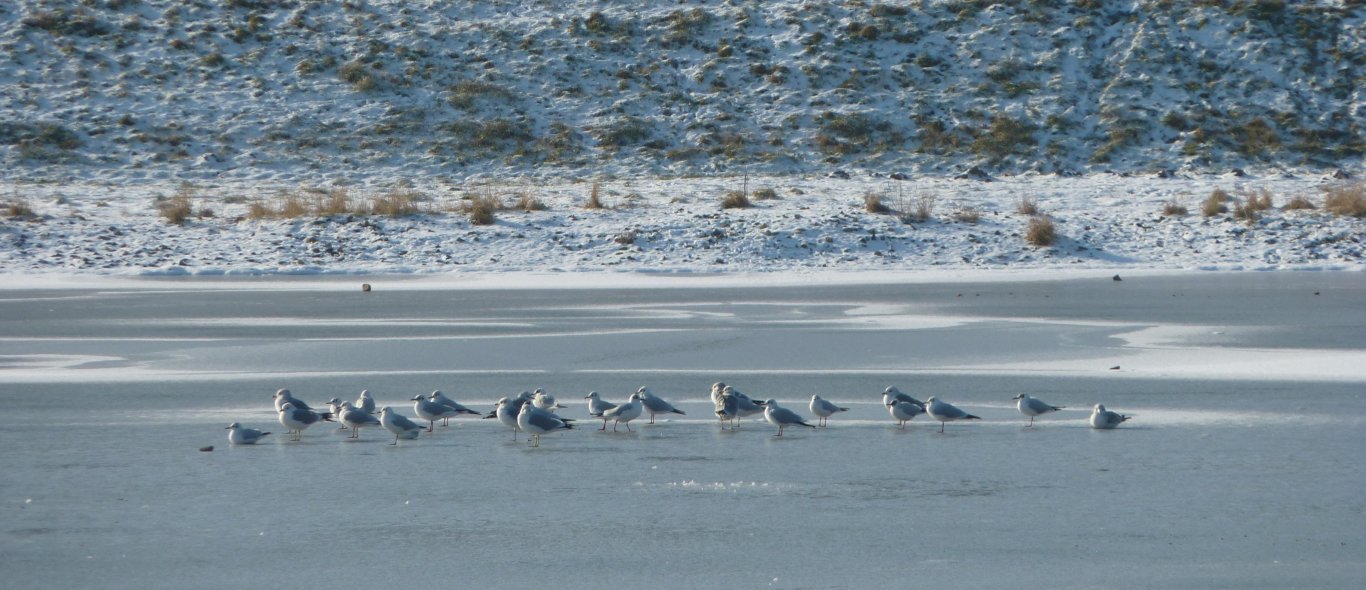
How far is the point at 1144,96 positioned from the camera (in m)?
34.9

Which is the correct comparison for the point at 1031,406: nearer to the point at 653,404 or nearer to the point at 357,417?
the point at 653,404

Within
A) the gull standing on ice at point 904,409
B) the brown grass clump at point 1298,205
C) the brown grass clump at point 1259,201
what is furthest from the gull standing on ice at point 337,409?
the brown grass clump at point 1298,205

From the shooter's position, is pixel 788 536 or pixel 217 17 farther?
pixel 217 17

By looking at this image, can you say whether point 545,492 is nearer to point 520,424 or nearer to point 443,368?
point 520,424

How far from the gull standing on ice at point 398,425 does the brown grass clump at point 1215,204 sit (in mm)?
17577

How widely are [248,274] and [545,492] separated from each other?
48.5ft

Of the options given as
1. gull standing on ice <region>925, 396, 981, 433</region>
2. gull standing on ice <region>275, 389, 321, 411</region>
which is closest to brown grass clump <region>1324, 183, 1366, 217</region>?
gull standing on ice <region>925, 396, 981, 433</region>

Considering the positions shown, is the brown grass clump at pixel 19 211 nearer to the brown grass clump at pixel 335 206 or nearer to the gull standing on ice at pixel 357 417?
the brown grass clump at pixel 335 206

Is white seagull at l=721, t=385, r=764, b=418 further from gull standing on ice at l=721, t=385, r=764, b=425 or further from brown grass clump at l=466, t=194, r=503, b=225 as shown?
brown grass clump at l=466, t=194, r=503, b=225

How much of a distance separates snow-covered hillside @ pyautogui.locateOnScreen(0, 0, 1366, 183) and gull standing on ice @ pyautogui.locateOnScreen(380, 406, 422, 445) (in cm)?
2269

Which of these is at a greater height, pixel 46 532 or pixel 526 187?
pixel 526 187

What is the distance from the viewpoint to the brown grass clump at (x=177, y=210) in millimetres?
23775

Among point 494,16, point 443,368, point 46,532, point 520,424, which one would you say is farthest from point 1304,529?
point 494,16

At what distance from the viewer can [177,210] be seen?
23.9m
